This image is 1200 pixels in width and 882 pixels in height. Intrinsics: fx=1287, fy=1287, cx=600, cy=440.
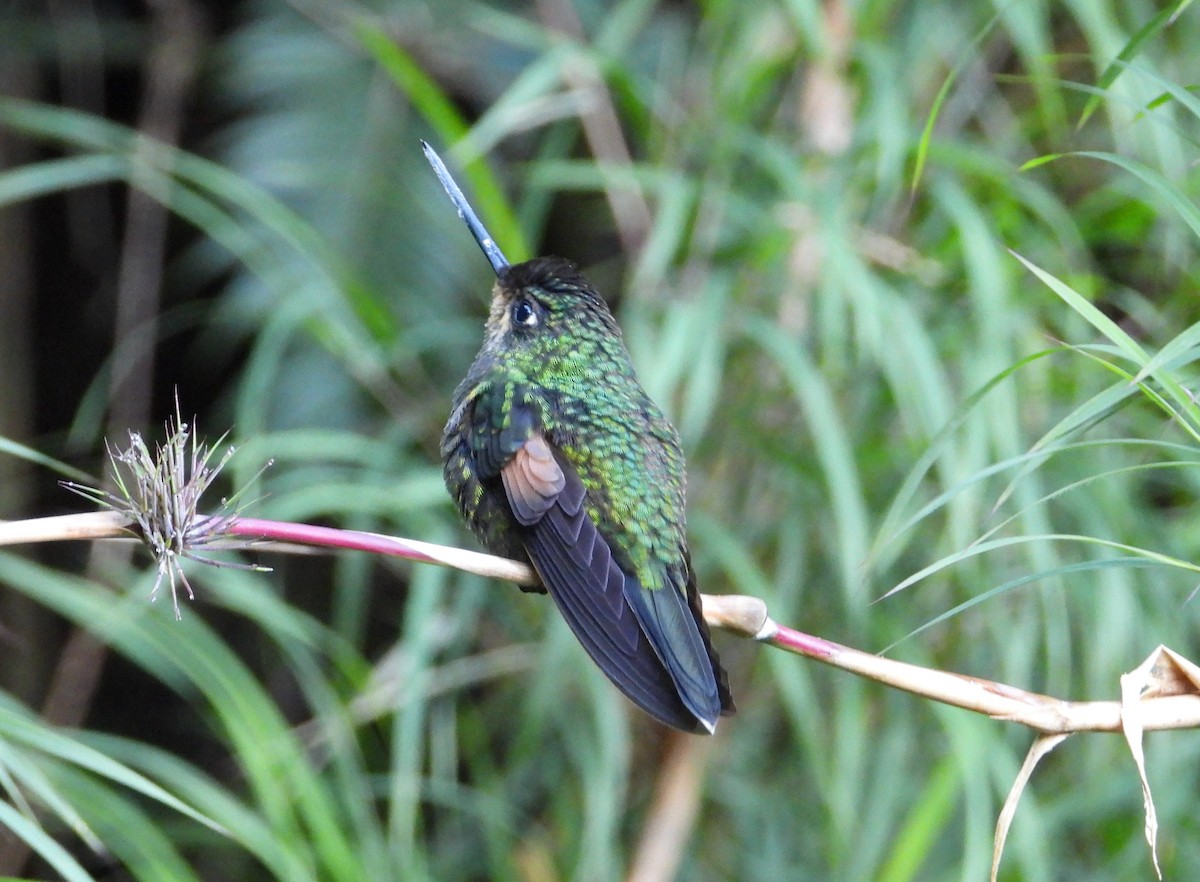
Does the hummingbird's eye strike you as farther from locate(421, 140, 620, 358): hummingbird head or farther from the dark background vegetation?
the dark background vegetation

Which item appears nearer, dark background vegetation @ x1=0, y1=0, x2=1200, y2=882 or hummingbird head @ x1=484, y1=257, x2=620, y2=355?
hummingbird head @ x1=484, y1=257, x2=620, y2=355

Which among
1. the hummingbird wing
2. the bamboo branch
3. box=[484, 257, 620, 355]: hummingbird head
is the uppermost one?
box=[484, 257, 620, 355]: hummingbird head

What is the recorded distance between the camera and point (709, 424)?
2646 mm

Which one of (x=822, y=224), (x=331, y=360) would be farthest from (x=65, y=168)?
(x=822, y=224)

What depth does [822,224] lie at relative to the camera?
2299 millimetres

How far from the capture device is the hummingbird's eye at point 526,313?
2.09 metres

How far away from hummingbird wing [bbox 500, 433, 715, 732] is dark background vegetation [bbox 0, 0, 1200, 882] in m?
0.48

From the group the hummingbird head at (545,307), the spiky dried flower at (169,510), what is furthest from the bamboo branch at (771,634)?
the hummingbird head at (545,307)

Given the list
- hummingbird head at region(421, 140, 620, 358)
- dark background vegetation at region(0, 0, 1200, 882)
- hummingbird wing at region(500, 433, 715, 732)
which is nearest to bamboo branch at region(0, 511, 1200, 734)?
hummingbird wing at region(500, 433, 715, 732)

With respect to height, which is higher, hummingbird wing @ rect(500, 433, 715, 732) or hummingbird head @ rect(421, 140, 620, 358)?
hummingbird head @ rect(421, 140, 620, 358)

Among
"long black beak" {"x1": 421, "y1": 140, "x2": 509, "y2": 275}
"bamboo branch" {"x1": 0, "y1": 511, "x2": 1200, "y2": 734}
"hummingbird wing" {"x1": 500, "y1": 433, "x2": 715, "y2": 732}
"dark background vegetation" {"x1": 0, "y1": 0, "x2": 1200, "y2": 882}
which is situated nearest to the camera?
"bamboo branch" {"x1": 0, "y1": 511, "x2": 1200, "y2": 734}

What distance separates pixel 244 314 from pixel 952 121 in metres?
1.69

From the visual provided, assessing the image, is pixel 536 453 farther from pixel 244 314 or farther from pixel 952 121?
pixel 952 121

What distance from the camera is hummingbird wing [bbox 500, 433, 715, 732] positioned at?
1518 mm
